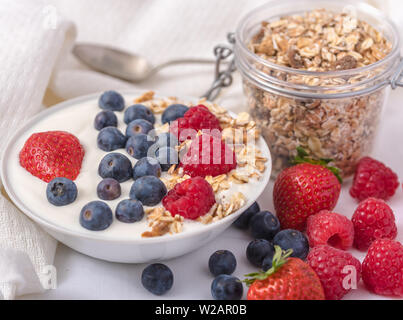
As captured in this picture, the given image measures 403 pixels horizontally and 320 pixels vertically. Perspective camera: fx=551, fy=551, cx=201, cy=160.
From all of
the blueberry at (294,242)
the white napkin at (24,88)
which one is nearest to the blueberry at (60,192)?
the white napkin at (24,88)

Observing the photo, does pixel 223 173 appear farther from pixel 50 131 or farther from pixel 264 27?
pixel 264 27

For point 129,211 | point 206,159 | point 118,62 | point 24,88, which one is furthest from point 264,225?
point 118,62

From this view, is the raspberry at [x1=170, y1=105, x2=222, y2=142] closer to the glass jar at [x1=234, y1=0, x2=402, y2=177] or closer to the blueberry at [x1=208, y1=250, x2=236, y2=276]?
the glass jar at [x1=234, y1=0, x2=402, y2=177]

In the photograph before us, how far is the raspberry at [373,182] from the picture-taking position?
54.8 inches

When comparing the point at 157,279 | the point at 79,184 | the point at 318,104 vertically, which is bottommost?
the point at 157,279

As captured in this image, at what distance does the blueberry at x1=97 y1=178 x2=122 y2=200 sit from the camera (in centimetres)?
113

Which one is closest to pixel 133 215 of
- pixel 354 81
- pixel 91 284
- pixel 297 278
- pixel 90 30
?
pixel 91 284

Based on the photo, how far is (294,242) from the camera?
3.87ft

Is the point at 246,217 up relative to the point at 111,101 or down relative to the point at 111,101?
down

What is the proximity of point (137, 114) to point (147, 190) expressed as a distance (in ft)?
1.00

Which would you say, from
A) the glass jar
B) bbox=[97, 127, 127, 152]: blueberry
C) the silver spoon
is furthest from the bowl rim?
the silver spoon

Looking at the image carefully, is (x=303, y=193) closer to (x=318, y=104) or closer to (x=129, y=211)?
(x=318, y=104)

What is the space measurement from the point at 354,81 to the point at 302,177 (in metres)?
0.28

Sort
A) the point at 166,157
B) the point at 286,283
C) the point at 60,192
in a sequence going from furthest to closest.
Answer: the point at 166,157
the point at 60,192
the point at 286,283
